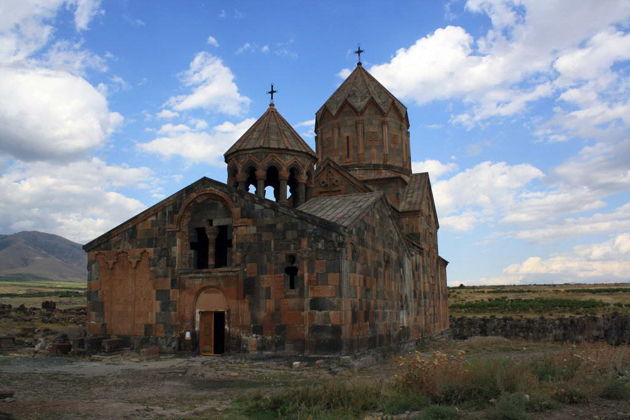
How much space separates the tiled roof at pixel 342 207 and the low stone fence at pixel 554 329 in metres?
13.5

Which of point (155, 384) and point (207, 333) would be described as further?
point (207, 333)

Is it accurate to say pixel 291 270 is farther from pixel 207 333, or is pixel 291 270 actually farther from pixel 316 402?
pixel 316 402

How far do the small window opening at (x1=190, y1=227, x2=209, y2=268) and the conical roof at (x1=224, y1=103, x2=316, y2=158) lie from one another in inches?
135

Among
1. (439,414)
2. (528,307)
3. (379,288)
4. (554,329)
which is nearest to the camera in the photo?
(439,414)

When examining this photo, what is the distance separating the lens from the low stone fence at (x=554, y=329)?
25.6 metres

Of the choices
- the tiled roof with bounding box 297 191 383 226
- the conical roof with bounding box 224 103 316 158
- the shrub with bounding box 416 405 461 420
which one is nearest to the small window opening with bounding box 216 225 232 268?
the tiled roof with bounding box 297 191 383 226

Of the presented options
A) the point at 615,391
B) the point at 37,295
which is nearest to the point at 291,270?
the point at 615,391

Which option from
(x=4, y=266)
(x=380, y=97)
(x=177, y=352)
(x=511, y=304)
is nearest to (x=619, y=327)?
(x=511, y=304)

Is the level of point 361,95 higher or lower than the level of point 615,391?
higher

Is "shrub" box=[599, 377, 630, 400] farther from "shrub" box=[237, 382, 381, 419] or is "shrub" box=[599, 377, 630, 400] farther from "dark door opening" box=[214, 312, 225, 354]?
"dark door opening" box=[214, 312, 225, 354]

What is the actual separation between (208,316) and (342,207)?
417cm

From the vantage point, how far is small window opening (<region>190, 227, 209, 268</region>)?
1378 cm

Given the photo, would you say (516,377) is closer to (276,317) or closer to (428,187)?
(276,317)

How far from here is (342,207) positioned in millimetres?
13820
